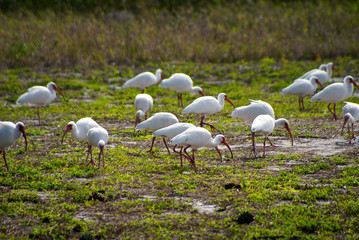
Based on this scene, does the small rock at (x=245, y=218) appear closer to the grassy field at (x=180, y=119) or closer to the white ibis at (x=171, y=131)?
the grassy field at (x=180, y=119)

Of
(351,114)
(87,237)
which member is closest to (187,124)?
(87,237)

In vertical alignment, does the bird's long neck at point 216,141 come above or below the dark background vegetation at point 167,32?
below

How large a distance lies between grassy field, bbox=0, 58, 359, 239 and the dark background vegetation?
5.81m

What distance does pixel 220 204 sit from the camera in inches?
232

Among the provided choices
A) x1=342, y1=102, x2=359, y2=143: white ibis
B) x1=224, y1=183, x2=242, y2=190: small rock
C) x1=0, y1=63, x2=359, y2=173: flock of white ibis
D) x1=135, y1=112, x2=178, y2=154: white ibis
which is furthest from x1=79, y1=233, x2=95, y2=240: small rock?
x1=342, y1=102, x2=359, y2=143: white ibis

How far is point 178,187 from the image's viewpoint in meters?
6.55

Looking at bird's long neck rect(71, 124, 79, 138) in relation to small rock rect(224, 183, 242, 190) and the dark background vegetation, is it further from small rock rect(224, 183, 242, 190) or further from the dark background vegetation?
the dark background vegetation

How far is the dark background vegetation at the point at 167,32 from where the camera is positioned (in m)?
17.1

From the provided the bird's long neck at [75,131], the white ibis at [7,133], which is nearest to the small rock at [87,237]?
the white ibis at [7,133]

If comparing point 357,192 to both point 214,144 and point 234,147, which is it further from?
point 234,147

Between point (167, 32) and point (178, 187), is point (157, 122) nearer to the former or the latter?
point (178, 187)

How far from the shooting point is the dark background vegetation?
17.1m

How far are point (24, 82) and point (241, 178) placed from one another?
9.88 meters

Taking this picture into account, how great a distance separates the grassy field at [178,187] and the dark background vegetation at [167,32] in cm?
581
